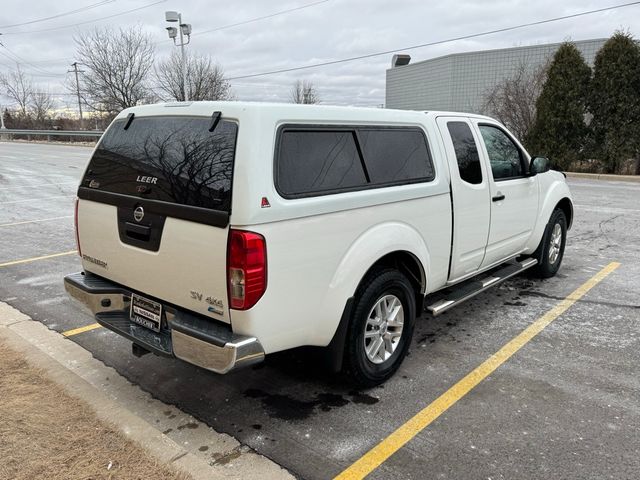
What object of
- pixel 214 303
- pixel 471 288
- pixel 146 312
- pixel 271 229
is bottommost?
pixel 471 288

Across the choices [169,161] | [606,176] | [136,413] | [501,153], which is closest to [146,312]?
[136,413]

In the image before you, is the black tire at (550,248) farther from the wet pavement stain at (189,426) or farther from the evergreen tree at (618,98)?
the evergreen tree at (618,98)

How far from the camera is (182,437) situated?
9.75ft

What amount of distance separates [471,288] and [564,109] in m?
16.1

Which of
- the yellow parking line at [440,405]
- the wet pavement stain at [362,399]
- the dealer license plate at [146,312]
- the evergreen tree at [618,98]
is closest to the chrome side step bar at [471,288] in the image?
the yellow parking line at [440,405]

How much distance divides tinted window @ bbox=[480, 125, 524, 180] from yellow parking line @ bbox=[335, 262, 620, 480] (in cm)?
141

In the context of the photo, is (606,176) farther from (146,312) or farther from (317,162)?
(146,312)

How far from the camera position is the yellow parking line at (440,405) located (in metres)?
2.73

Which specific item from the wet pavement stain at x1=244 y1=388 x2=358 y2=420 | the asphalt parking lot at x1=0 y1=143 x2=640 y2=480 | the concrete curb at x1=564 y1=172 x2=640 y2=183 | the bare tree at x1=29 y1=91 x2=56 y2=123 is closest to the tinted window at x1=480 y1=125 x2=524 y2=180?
the asphalt parking lot at x1=0 y1=143 x2=640 y2=480

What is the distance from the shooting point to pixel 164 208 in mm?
2975

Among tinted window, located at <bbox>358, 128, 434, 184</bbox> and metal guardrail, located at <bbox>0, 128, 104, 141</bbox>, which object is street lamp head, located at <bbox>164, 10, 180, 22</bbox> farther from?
tinted window, located at <bbox>358, 128, 434, 184</bbox>

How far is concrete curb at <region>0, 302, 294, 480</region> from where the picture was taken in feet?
8.84

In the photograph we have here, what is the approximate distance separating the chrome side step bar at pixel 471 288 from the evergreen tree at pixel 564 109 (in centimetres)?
1473

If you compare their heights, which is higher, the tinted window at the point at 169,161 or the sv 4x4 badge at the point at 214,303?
the tinted window at the point at 169,161
